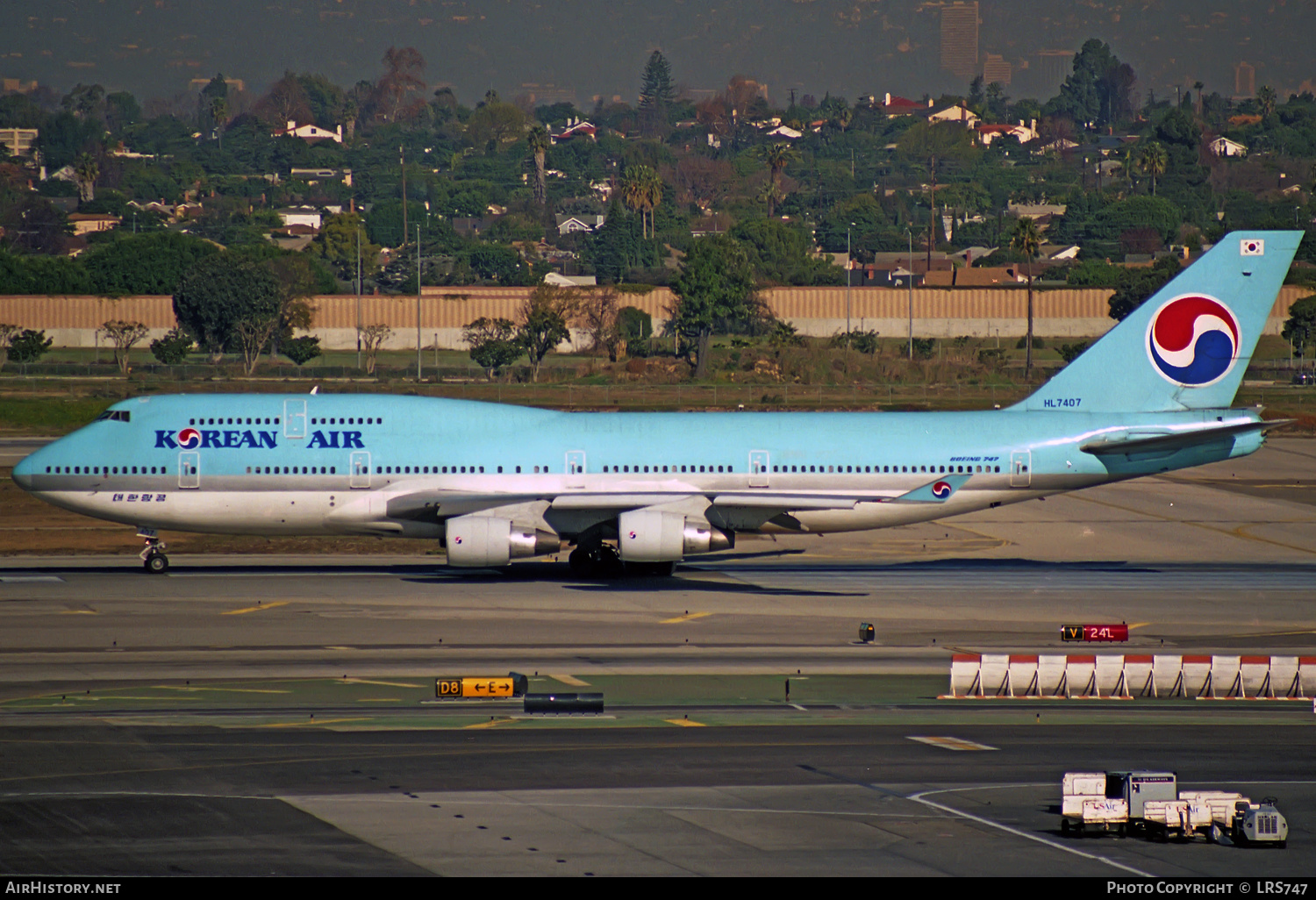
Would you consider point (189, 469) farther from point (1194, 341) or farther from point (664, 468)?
point (1194, 341)

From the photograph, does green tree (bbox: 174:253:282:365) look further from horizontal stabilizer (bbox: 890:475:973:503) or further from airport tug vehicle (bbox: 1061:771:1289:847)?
airport tug vehicle (bbox: 1061:771:1289:847)

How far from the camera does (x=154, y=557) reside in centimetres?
4519

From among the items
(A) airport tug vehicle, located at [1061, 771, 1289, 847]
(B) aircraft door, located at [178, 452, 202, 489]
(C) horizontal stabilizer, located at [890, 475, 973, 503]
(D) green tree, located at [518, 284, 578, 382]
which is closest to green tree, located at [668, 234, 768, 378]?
(D) green tree, located at [518, 284, 578, 382]

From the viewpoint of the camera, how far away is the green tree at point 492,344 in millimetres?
125125

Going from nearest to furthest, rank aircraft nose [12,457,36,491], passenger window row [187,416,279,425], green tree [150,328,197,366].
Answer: aircraft nose [12,457,36,491] < passenger window row [187,416,279,425] < green tree [150,328,197,366]

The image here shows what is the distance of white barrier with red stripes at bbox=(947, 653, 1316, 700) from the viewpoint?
30.8 meters

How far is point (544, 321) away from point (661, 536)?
307 feet

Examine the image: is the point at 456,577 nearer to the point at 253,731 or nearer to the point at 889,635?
the point at 889,635

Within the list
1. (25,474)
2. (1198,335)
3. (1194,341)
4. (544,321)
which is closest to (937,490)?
(1194,341)

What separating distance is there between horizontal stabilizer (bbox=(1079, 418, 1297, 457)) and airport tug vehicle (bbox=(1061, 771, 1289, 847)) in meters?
23.2

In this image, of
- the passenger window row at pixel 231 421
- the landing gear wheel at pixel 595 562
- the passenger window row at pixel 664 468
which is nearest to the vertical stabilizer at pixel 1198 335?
the passenger window row at pixel 664 468

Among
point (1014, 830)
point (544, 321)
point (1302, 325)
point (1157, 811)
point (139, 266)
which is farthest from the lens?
point (139, 266)

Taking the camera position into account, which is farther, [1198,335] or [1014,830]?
[1198,335]

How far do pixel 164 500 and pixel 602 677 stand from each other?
704 inches
